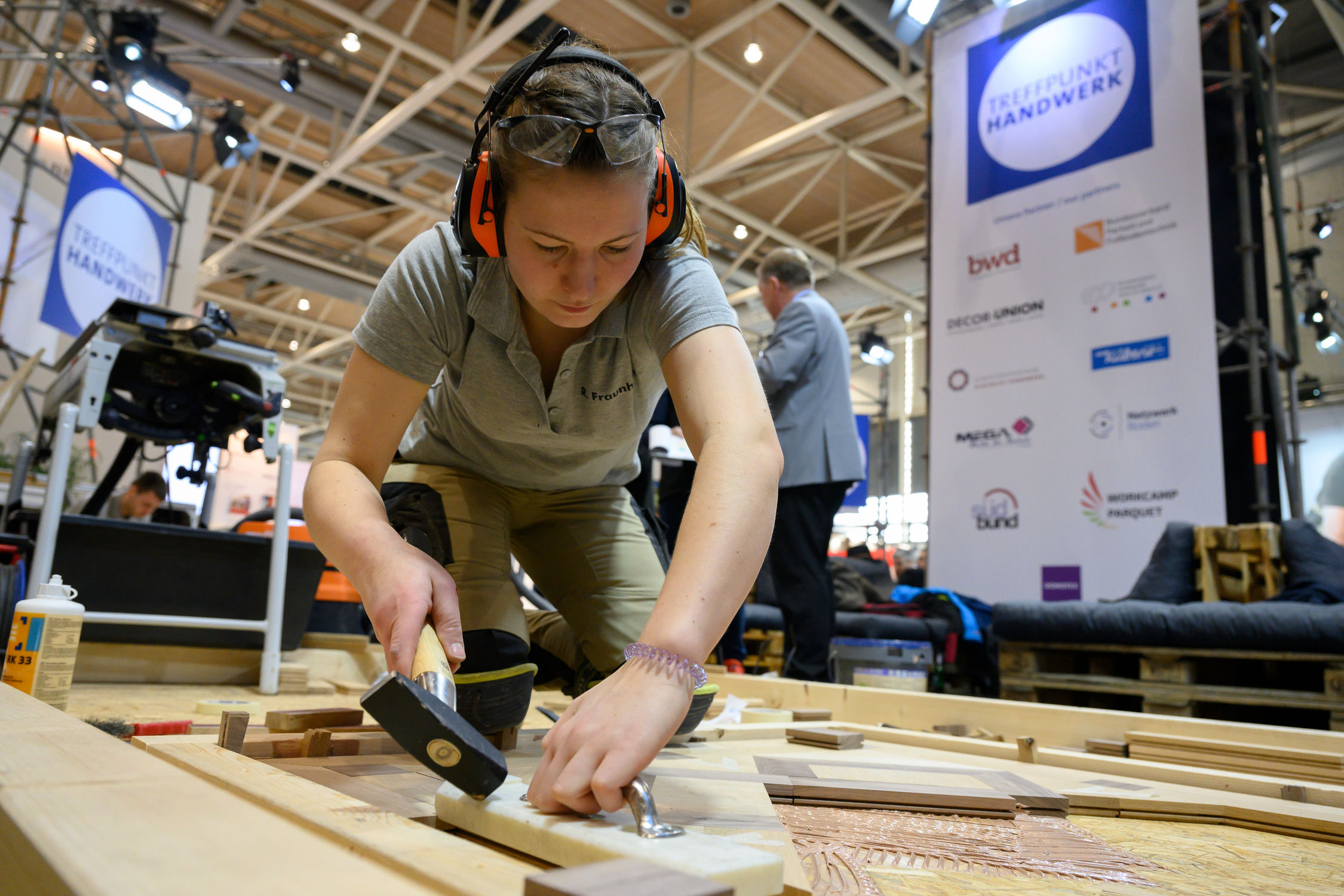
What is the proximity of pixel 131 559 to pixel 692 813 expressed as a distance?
2.58m

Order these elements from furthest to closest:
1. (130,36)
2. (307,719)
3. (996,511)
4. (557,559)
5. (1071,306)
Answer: (130,36), (996,511), (1071,306), (557,559), (307,719)

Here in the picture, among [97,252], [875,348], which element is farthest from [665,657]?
[875,348]

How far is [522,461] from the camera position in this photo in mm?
1721

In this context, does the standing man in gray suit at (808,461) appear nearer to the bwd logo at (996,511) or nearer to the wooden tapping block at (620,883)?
the bwd logo at (996,511)

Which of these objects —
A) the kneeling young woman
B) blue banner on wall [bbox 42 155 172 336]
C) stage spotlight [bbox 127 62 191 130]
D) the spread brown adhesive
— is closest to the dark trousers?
the kneeling young woman

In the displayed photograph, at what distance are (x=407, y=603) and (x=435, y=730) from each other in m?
0.20

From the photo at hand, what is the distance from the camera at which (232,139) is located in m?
7.05

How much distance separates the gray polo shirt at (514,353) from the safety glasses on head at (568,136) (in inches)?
9.5

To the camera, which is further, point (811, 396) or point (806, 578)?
point (811, 396)

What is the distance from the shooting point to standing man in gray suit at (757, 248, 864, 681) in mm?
3449

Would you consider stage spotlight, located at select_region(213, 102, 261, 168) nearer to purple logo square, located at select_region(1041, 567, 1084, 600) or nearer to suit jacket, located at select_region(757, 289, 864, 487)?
suit jacket, located at select_region(757, 289, 864, 487)

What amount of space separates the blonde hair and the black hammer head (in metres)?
0.68

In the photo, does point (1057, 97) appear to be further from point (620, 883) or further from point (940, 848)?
point (620, 883)

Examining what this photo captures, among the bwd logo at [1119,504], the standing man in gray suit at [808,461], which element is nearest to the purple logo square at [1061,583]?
the bwd logo at [1119,504]
